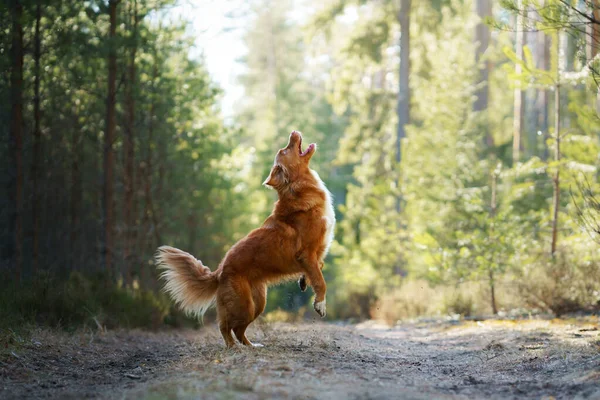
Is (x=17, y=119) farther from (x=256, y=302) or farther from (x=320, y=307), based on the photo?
(x=320, y=307)

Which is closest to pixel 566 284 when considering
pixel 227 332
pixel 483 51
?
Result: pixel 227 332

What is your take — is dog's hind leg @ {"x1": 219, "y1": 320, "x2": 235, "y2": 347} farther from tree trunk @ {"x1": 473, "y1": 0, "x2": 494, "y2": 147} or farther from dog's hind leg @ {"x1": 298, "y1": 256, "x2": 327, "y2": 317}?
tree trunk @ {"x1": 473, "y1": 0, "x2": 494, "y2": 147}

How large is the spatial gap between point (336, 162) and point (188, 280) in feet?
64.8

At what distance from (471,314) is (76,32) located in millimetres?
10400

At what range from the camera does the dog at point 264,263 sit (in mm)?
7801

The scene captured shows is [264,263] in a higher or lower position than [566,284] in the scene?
higher

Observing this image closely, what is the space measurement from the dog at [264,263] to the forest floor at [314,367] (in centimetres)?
58

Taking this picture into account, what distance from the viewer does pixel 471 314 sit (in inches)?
574

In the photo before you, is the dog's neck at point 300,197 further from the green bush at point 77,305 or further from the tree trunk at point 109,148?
the tree trunk at point 109,148

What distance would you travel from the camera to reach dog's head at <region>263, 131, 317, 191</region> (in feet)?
28.0

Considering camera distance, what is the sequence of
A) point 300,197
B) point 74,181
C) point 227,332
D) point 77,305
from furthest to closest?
point 74,181 → point 77,305 → point 300,197 → point 227,332

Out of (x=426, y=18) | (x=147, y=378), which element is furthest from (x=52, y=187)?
(x=147, y=378)

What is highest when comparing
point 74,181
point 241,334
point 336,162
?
point 336,162

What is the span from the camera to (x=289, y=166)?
867 centimetres
